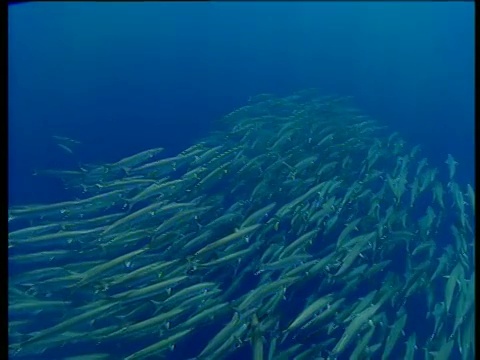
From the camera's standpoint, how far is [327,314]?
101 inches

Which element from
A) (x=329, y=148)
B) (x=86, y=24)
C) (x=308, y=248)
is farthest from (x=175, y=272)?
(x=86, y=24)

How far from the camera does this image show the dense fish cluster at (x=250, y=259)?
2.57 metres

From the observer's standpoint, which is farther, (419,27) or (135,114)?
(419,27)

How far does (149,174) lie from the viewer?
3.21m

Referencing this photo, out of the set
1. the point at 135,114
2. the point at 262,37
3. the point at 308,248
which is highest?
the point at 262,37

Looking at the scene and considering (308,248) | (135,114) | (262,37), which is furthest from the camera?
(262,37)

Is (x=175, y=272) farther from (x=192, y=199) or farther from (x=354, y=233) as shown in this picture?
(x=354, y=233)

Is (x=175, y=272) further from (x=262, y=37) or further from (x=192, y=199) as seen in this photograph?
(x=262, y=37)

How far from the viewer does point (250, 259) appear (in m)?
2.93

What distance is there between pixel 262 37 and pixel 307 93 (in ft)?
20.4

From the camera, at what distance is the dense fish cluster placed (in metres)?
2.57

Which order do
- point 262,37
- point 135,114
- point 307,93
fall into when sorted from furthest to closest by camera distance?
1. point 262,37
2. point 135,114
3. point 307,93

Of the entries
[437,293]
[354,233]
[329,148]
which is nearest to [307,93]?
[329,148]

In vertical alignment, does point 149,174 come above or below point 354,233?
above
